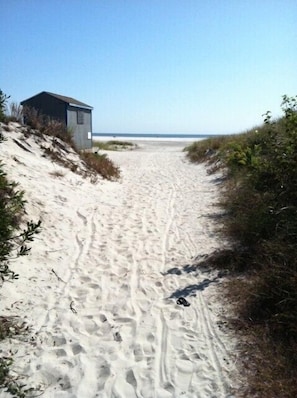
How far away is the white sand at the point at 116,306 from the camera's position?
2955mm

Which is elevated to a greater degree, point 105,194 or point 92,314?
point 105,194

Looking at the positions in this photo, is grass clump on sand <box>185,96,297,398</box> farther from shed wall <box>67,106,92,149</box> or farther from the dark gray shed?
shed wall <box>67,106,92,149</box>

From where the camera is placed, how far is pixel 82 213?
8031 millimetres

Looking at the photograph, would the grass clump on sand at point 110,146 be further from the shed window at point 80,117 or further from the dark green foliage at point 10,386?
the dark green foliage at point 10,386

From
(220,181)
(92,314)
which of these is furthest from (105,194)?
(92,314)

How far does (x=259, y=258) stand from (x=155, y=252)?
6.02 feet

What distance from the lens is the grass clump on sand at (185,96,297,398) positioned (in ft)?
9.48

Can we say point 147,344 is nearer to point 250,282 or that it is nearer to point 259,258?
point 250,282

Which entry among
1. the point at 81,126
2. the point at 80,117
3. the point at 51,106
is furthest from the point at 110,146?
the point at 51,106

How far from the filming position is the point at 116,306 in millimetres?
4172

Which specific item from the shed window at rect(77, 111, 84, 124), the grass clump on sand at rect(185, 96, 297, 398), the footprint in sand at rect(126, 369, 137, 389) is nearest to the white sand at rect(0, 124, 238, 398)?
the footprint in sand at rect(126, 369, 137, 389)

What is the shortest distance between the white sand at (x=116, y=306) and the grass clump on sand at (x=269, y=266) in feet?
0.85

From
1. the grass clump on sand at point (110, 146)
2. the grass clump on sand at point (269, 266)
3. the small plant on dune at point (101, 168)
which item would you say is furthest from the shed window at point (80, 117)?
the grass clump on sand at point (269, 266)

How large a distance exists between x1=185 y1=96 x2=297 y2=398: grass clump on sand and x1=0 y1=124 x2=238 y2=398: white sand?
258 millimetres
